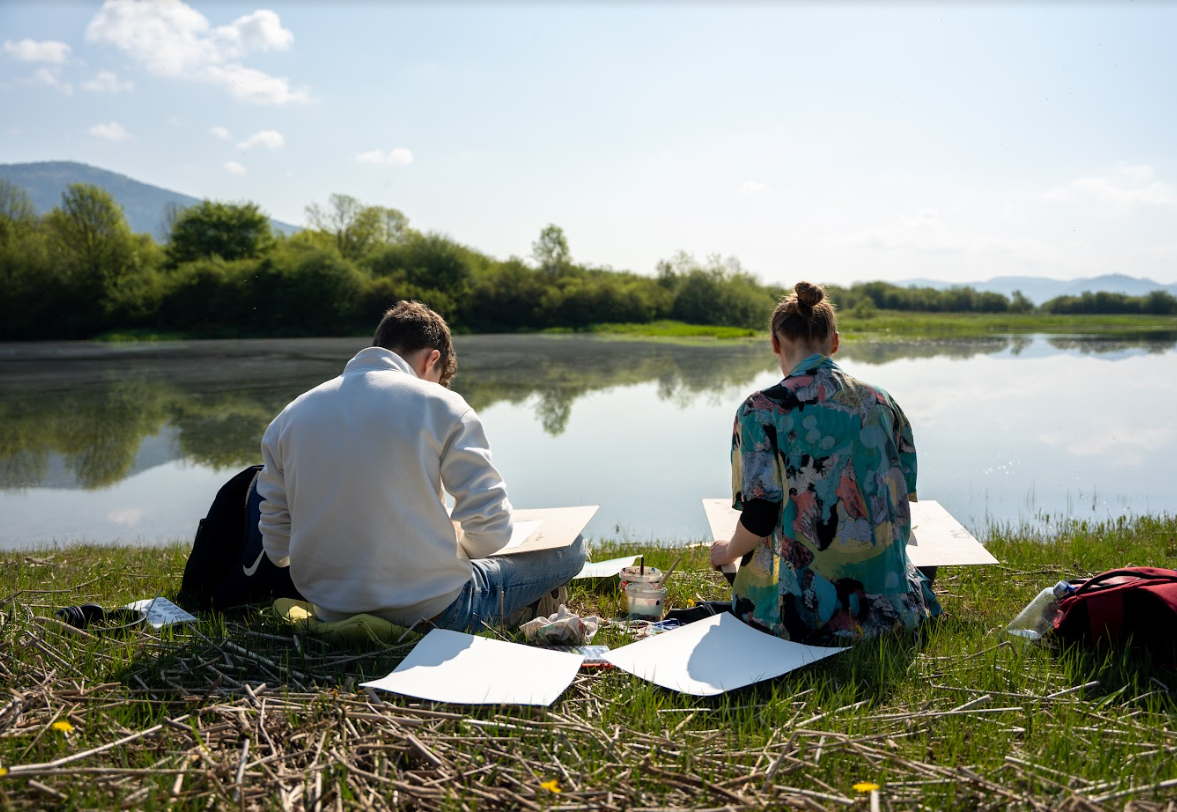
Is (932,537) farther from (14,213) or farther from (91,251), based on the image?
(14,213)

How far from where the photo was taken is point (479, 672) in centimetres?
271

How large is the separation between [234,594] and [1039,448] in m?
9.67

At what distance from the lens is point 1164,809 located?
1960mm

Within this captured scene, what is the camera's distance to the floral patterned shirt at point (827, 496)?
310 cm

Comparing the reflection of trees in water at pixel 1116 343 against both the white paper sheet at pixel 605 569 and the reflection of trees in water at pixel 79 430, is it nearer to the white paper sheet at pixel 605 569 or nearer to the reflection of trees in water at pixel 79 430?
the reflection of trees in water at pixel 79 430

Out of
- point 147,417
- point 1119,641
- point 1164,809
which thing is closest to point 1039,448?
point 1119,641

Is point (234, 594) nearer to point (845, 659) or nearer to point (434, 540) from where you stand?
point (434, 540)

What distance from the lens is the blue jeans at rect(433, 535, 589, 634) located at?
3.18 m

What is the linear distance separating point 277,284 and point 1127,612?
44584 millimetres

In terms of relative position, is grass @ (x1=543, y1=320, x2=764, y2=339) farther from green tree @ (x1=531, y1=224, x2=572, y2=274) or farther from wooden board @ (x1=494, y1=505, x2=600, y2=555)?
wooden board @ (x1=494, y1=505, x2=600, y2=555)

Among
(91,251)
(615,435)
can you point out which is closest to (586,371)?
(615,435)

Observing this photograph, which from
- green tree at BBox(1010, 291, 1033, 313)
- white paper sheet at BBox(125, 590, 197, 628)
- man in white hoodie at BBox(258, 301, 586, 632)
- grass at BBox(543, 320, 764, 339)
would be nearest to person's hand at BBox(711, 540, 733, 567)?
man in white hoodie at BBox(258, 301, 586, 632)

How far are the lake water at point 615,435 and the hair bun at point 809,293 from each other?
3.57 meters

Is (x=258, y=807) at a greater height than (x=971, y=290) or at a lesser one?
lesser
